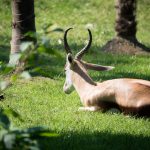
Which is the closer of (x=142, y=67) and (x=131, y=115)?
(x=131, y=115)

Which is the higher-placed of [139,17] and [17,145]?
[17,145]

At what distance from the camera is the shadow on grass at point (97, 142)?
6.90 m

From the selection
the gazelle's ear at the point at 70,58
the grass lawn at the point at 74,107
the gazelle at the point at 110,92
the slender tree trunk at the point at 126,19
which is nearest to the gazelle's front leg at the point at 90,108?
the gazelle at the point at 110,92

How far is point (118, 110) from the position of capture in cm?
909

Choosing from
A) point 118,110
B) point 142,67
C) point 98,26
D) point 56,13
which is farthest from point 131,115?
point 56,13

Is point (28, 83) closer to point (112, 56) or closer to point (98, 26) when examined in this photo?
point (112, 56)

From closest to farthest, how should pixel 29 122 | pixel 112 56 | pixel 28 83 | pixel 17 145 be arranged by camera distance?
pixel 17 145 → pixel 29 122 → pixel 28 83 → pixel 112 56

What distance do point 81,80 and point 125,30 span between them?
726cm

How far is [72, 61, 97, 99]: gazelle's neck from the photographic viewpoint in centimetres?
984

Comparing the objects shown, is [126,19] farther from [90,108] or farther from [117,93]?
[117,93]

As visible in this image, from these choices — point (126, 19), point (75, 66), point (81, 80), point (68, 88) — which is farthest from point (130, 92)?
point (126, 19)

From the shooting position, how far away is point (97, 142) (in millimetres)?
7184

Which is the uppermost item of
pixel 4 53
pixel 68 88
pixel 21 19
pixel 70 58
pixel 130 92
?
pixel 21 19

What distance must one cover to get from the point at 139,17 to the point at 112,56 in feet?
27.5
